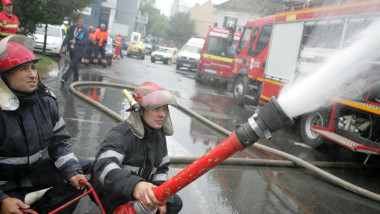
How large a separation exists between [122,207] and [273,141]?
5.21m

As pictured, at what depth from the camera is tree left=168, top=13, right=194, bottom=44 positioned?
5738cm

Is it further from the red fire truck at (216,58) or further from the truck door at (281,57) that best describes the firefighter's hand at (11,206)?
the red fire truck at (216,58)

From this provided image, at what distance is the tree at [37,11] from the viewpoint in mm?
9949

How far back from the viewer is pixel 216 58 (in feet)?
54.1

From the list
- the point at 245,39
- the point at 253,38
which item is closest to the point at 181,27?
the point at 245,39

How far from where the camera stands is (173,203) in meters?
2.51

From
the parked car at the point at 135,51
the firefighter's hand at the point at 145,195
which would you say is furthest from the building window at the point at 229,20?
the firefighter's hand at the point at 145,195

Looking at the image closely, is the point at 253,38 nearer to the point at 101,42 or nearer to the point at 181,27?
the point at 101,42

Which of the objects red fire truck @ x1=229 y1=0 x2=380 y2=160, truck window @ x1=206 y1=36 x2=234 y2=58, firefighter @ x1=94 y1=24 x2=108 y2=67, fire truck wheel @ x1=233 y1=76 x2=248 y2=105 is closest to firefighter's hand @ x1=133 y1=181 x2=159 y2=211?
red fire truck @ x1=229 y1=0 x2=380 y2=160

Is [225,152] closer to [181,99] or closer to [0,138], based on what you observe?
[0,138]

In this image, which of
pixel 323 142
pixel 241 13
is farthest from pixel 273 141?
pixel 241 13

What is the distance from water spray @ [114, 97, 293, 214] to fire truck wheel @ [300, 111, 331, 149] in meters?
5.17

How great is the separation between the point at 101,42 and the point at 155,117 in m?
13.9

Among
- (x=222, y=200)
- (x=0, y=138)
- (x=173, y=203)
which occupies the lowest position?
(x=222, y=200)
